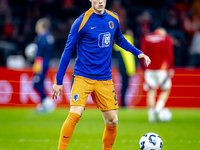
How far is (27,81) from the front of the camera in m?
14.2

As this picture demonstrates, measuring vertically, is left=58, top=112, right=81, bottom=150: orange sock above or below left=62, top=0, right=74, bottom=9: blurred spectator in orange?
below

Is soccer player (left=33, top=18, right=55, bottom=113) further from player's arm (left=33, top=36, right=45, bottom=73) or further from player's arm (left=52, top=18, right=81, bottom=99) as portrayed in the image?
player's arm (left=52, top=18, right=81, bottom=99)

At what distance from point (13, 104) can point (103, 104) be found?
9.39 meters

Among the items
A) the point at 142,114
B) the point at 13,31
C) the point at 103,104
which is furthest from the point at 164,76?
the point at 13,31

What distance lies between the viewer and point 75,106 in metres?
5.07

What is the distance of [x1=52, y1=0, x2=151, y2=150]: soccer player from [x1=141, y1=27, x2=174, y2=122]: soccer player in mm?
5082

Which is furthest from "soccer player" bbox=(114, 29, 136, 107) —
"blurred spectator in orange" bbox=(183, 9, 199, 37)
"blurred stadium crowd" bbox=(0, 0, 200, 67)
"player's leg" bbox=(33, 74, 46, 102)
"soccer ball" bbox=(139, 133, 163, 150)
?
"soccer ball" bbox=(139, 133, 163, 150)

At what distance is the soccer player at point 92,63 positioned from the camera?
16.6 ft

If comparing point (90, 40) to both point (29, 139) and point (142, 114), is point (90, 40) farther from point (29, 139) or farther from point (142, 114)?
point (142, 114)

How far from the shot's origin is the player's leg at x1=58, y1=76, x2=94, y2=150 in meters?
4.98

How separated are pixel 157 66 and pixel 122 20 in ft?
23.5

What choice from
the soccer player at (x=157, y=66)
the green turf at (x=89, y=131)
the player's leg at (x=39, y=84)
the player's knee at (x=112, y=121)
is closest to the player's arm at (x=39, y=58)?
the player's leg at (x=39, y=84)

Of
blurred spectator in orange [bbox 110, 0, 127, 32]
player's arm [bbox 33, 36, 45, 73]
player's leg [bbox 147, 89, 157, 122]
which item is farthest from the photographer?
blurred spectator in orange [bbox 110, 0, 127, 32]

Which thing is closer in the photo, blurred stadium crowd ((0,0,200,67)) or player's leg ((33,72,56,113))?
player's leg ((33,72,56,113))
